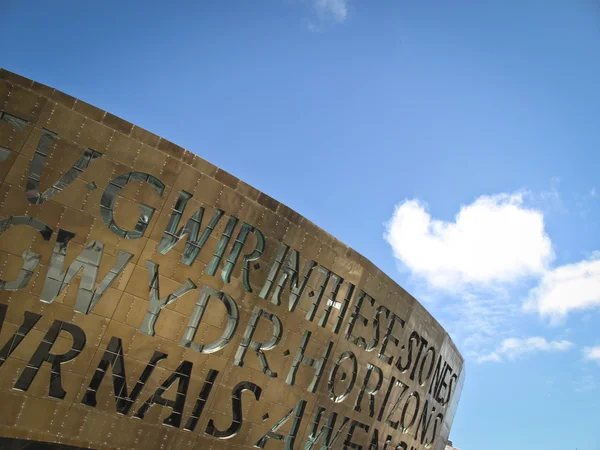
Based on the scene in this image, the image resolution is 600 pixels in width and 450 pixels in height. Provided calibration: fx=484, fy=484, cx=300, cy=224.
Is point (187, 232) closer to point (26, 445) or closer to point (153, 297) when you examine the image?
point (153, 297)

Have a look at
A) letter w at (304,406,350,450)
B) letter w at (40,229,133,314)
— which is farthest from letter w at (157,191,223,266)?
letter w at (304,406,350,450)

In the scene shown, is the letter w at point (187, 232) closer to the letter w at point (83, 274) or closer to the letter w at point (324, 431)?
the letter w at point (83, 274)

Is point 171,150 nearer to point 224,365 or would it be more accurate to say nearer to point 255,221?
point 255,221

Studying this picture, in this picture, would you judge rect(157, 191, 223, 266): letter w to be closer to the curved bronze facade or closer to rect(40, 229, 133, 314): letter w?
the curved bronze facade

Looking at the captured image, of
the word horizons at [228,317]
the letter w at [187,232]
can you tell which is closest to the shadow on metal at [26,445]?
the word horizons at [228,317]

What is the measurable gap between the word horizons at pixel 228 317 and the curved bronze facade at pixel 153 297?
6cm

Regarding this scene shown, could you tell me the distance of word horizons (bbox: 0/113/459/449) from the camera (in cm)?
1574

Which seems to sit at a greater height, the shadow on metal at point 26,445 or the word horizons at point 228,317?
the word horizons at point 228,317

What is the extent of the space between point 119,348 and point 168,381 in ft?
7.62

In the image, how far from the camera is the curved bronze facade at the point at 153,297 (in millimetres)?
15500

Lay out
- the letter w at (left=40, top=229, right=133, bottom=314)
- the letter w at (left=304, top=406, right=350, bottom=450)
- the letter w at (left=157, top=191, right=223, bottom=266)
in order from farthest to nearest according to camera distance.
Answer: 1. the letter w at (left=304, top=406, right=350, bottom=450)
2. the letter w at (left=157, top=191, right=223, bottom=266)
3. the letter w at (left=40, top=229, right=133, bottom=314)

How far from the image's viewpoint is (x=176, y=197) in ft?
58.3

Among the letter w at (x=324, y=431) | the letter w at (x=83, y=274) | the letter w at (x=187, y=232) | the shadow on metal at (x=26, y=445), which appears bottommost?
the shadow on metal at (x=26, y=445)

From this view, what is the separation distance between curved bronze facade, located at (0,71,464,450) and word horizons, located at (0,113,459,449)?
58 mm
